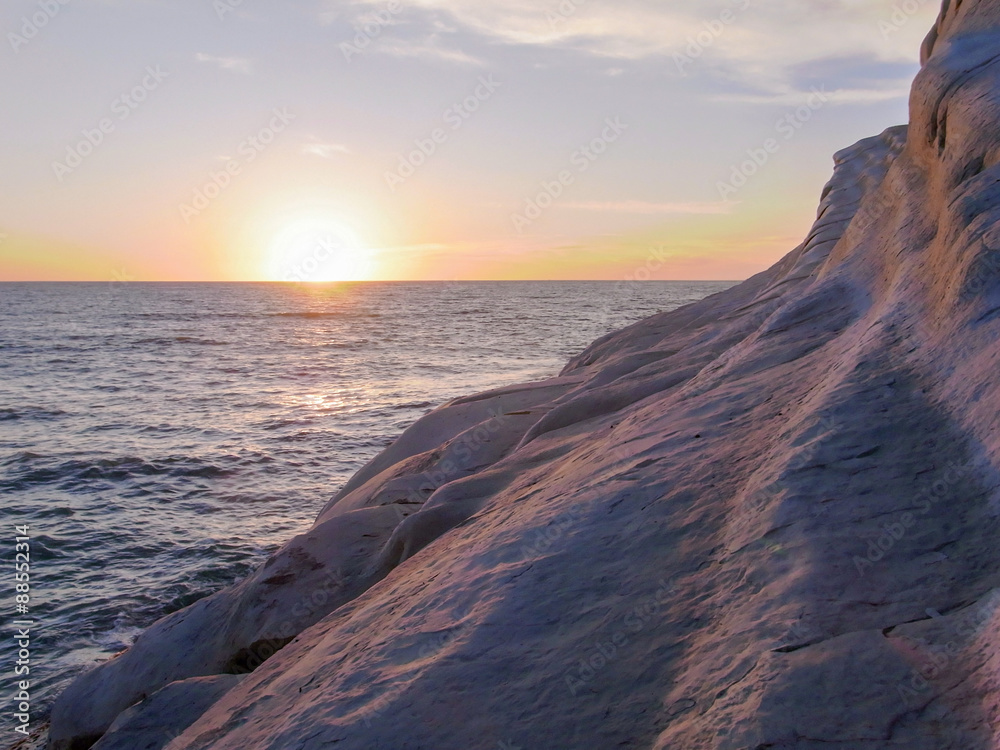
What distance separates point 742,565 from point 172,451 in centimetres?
1468

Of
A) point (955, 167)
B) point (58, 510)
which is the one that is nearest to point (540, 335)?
point (58, 510)

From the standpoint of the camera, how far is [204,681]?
4.91m

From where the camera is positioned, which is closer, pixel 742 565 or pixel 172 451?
pixel 742 565

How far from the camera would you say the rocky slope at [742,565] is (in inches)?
94.9

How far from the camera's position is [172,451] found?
15438 millimetres

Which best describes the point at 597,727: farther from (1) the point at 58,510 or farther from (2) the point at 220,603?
(1) the point at 58,510

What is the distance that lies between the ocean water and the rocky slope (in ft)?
11.8

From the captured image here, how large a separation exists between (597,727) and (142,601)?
25.6 ft

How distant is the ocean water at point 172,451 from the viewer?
9039 millimetres

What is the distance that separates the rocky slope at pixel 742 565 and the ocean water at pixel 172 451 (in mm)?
3589

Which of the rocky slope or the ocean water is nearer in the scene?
the rocky slope

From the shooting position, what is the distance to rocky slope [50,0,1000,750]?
7.91 ft

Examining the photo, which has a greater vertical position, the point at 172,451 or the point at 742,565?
the point at 172,451

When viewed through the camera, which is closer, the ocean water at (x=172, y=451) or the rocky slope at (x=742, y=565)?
the rocky slope at (x=742, y=565)
